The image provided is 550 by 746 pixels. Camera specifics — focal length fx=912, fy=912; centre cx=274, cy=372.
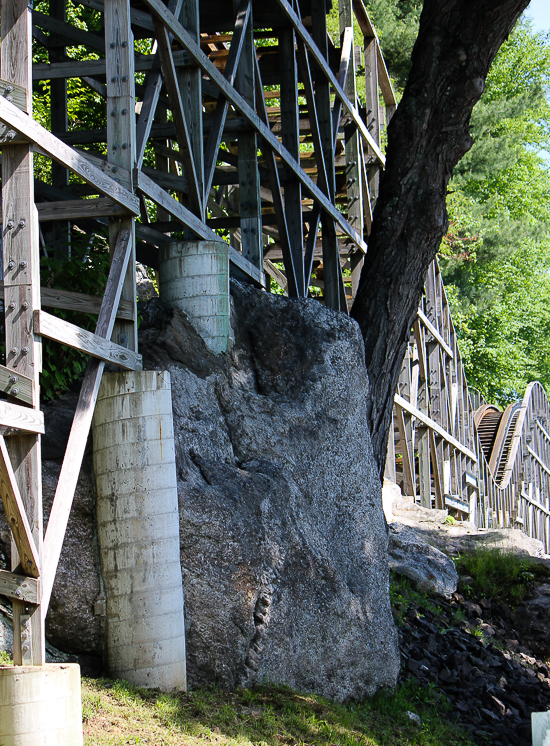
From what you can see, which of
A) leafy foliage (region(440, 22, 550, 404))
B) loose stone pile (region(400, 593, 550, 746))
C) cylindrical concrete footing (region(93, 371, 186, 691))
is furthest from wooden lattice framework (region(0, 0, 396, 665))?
leafy foliage (region(440, 22, 550, 404))

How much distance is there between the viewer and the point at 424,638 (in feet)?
27.6

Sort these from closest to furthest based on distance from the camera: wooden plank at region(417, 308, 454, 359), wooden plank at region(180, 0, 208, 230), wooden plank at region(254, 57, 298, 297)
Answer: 1. wooden plank at region(180, 0, 208, 230)
2. wooden plank at region(254, 57, 298, 297)
3. wooden plank at region(417, 308, 454, 359)

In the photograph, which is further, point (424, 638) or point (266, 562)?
point (424, 638)

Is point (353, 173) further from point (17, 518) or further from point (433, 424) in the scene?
point (17, 518)

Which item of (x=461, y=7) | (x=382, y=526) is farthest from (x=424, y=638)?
(x=461, y=7)

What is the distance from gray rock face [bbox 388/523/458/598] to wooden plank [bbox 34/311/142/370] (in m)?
5.24

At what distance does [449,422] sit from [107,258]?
15355 millimetres

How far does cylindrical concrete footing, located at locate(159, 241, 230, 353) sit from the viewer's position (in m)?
6.59

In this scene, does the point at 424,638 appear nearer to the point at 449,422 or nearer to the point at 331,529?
the point at 331,529

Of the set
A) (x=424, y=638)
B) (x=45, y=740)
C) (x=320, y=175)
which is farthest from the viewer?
(x=320, y=175)

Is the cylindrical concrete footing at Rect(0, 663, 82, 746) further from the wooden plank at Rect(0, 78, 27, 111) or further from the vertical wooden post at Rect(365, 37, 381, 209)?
the vertical wooden post at Rect(365, 37, 381, 209)

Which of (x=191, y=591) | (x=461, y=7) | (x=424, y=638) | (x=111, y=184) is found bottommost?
(x=424, y=638)

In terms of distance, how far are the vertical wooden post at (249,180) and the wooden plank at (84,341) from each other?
2934 millimetres

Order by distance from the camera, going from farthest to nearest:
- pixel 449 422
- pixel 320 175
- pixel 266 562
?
pixel 449 422 → pixel 320 175 → pixel 266 562
